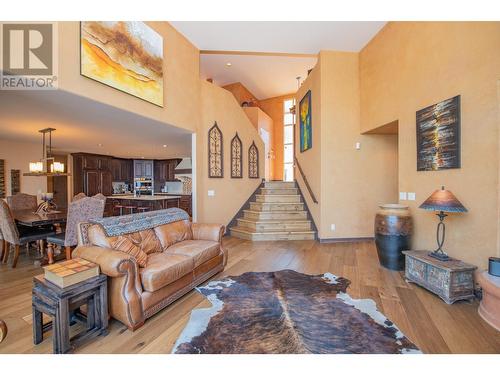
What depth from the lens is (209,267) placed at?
2.98 meters

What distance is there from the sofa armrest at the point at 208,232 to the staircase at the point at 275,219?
1857 mm

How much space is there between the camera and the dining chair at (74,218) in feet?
10.6

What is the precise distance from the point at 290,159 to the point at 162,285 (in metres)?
8.05

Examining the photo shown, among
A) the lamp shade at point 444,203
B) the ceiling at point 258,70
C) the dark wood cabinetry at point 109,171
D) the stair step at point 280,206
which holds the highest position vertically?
the ceiling at point 258,70

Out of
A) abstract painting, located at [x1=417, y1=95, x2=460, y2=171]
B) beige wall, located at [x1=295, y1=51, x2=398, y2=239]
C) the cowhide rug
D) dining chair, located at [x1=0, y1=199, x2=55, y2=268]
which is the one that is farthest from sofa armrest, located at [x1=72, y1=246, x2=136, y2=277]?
beige wall, located at [x1=295, y1=51, x2=398, y2=239]

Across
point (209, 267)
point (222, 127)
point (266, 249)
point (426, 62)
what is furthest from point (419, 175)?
point (222, 127)

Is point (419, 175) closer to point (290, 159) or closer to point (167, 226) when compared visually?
point (167, 226)

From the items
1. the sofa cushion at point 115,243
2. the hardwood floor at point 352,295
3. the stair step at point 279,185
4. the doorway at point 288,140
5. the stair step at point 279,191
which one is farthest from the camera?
the doorway at point 288,140

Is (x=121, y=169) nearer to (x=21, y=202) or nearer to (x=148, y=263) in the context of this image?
(x=21, y=202)

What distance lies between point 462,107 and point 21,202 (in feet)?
24.9

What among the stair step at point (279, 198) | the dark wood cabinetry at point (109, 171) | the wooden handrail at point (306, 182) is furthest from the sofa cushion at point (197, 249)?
the dark wood cabinetry at point (109, 171)

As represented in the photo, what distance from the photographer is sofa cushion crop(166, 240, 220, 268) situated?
2.70m

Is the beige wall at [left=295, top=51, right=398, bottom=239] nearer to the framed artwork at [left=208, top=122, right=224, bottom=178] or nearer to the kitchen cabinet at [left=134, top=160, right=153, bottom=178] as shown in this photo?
the framed artwork at [left=208, top=122, right=224, bottom=178]

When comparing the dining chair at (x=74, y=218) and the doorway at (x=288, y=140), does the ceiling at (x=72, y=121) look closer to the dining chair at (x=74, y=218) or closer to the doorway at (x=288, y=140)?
the dining chair at (x=74, y=218)
